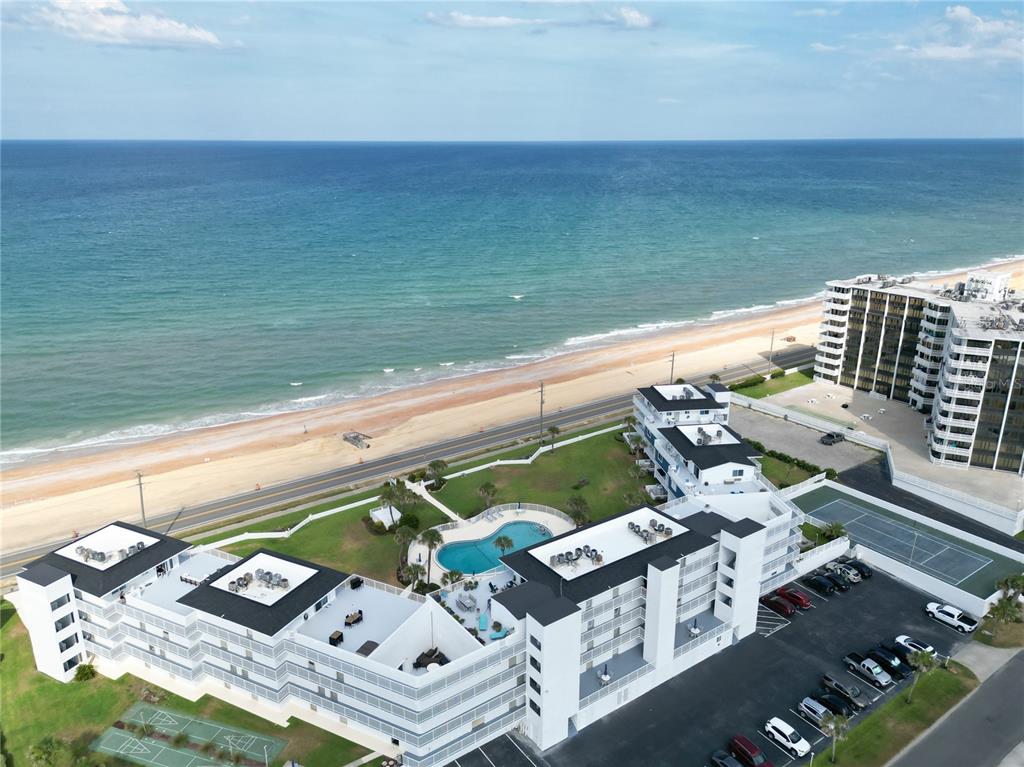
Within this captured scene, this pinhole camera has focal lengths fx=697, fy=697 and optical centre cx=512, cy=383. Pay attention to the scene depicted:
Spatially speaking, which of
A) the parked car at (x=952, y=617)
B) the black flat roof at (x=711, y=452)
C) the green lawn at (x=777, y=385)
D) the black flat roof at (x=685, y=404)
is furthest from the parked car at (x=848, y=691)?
the green lawn at (x=777, y=385)

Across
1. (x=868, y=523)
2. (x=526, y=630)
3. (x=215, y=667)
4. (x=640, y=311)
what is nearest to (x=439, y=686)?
(x=526, y=630)

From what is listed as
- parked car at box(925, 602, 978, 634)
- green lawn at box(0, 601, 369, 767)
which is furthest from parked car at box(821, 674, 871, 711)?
green lawn at box(0, 601, 369, 767)

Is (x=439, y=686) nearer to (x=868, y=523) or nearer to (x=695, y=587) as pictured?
(x=695, y=587)

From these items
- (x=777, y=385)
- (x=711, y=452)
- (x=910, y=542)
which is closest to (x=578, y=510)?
(x=711, y=452)

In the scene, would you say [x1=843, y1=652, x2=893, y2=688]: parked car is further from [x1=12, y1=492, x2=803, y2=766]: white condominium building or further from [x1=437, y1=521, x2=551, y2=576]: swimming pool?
[x1=437, y1=521, x2=551, y2=576]: swimming pool

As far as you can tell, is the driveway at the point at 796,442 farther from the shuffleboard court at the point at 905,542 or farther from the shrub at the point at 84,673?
the shrub at the point at 84,673
